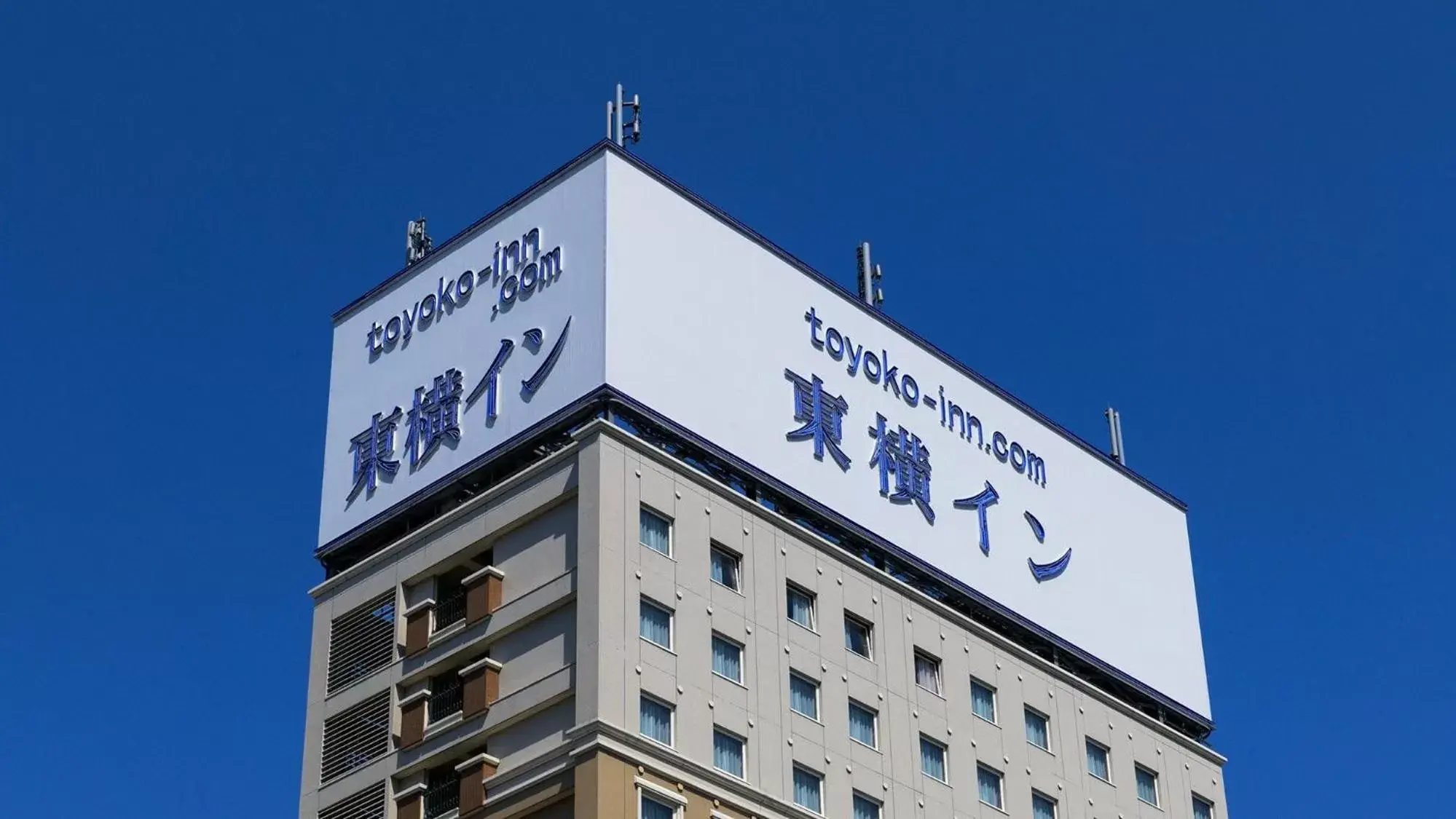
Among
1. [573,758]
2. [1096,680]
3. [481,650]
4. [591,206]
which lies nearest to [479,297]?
[591,206]

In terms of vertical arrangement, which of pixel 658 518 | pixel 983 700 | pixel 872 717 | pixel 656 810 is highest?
pixel 658 518

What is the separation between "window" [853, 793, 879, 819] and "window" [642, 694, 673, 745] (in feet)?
27.0

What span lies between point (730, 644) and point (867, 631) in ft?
23.7

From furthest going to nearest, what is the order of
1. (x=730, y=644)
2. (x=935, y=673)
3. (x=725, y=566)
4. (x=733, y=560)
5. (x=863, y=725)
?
(x=935, y=673)
(x=863, y=725)
(x=733, y=560)
(x=725, y=566)
(x=730, y=644)

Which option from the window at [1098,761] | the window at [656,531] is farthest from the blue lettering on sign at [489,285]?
the window at [1098,761]

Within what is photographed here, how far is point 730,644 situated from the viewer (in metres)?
78.4

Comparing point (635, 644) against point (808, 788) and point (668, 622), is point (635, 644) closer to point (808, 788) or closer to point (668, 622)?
point (668, 622)

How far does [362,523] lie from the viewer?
84.8m

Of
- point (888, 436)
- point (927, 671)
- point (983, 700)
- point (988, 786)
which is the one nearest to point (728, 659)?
point (927, 671)

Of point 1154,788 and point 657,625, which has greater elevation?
point 1154,788

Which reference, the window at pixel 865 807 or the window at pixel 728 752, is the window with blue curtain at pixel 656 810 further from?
the window at pixel 865 807

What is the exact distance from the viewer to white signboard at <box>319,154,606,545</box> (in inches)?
3194

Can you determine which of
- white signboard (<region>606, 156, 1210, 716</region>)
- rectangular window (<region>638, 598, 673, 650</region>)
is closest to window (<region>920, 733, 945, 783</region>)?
white signboard (<region>606, 156, 1210, 716</region>)

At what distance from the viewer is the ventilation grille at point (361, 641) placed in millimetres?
82000
